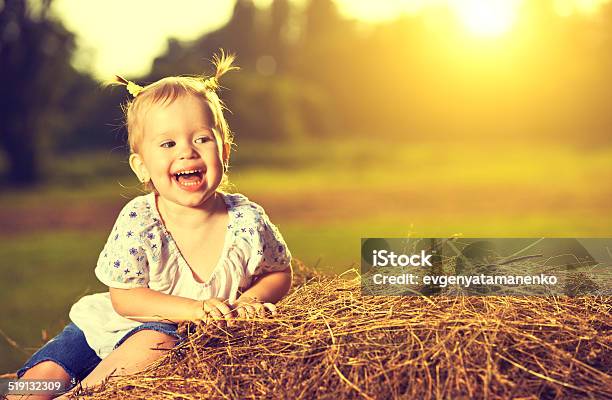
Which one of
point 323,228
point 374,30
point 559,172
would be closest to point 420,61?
point 374,30

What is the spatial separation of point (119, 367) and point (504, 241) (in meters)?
1.68

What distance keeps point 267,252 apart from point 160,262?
46 cm

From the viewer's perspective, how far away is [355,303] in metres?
3.03

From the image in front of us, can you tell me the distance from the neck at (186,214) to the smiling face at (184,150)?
66 millimetres

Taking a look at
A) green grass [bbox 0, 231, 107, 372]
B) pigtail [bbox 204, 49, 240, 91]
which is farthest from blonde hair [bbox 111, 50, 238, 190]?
green grass [bbox 0, 231, 107, 372]

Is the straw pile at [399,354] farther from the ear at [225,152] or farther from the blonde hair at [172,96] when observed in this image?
the blonde hair at [172,96]

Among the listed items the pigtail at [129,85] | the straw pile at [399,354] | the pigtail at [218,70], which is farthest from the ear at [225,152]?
the straw pile at [399,354]

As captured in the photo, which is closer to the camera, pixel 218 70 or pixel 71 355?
pixel 71 355

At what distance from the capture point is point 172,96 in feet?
10.8

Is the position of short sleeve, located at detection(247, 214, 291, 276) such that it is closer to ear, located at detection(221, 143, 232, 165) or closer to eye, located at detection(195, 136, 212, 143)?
ear, located at detection(221, 143, 232, 165)

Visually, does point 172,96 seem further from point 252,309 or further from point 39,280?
point 39,280

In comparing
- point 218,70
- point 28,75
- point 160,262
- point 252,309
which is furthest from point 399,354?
point 28,75

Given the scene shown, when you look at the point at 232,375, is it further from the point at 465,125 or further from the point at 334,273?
the point at 465,125

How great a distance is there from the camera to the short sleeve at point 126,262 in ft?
10.5
